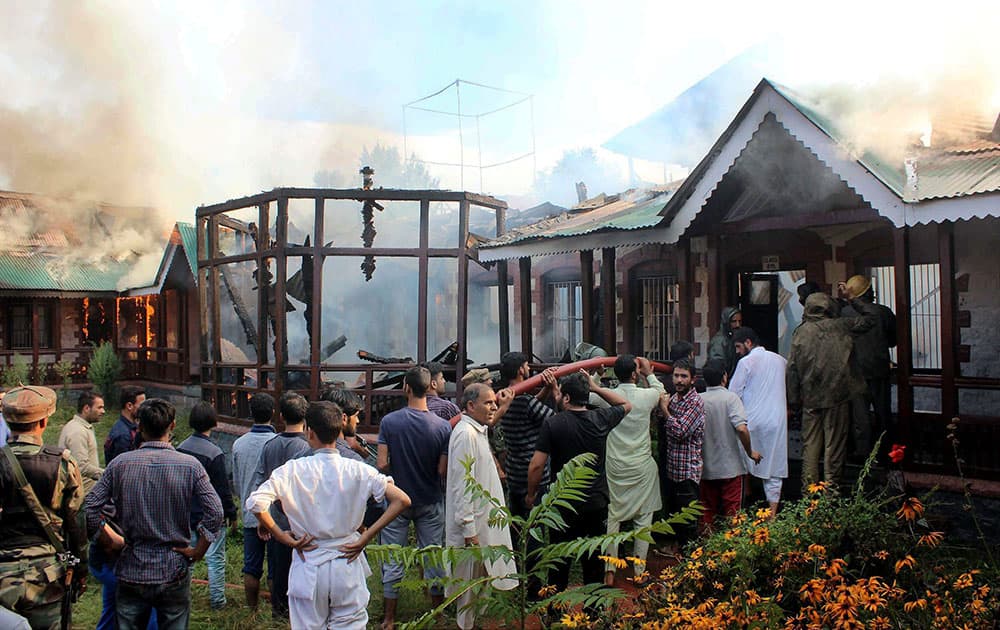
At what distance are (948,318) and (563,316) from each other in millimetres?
8977

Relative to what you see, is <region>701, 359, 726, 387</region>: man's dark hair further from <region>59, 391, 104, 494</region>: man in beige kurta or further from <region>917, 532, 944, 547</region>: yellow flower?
<region>59, 391, 104, 494</region>: man in beige kurta

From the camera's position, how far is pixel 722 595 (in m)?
4.46

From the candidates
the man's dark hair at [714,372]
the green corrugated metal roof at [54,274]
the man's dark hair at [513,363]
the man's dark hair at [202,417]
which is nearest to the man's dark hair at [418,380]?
the man's dark hair at [513,363]

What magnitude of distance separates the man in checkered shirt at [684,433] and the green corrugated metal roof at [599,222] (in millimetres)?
3249

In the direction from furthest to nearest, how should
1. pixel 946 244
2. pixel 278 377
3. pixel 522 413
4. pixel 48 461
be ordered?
pixel 278 377, pixel 946 244, pixel 522 413, pixel 48 461

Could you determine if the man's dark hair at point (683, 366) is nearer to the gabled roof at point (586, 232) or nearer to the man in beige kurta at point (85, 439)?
the gabled roof at point (586, 232)

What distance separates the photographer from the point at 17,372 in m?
20.5

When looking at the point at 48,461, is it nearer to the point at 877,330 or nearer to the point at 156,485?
the point at 156,485

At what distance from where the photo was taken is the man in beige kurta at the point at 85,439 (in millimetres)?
6449

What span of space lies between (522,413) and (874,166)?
14.8 feet

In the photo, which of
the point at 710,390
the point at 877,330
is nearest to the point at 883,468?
the point at 877,330

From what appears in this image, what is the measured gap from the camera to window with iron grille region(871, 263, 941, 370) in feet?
35.5

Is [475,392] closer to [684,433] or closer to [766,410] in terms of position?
[684,433]

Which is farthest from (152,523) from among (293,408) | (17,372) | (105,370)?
(17,372)
